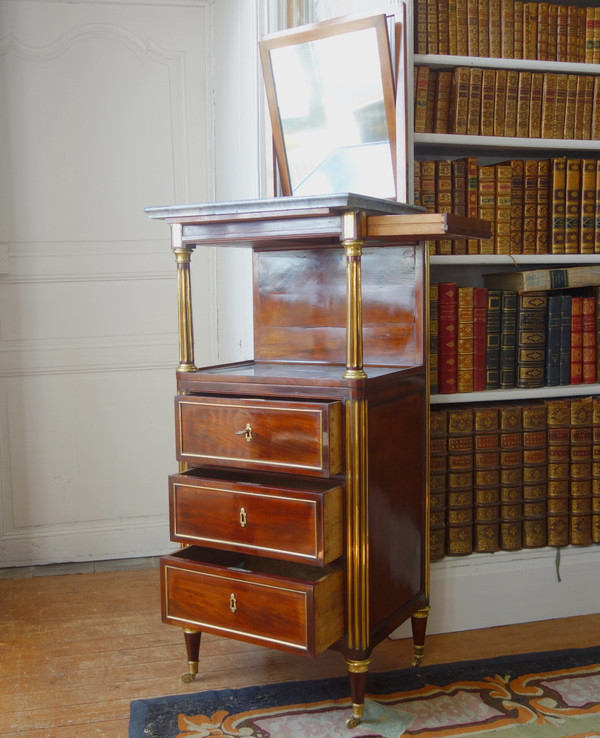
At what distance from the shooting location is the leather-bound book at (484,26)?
7.80 ft

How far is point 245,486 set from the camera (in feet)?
6.32

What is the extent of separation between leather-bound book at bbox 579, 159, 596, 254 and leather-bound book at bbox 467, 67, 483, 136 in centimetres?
38

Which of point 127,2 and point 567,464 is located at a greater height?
point 127,2

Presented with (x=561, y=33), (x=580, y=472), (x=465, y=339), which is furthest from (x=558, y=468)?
(x=561, y=33)

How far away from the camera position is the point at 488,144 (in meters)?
2.42

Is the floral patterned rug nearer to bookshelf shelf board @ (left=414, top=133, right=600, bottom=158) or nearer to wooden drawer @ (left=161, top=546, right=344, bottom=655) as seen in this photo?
wooden drawer @ (left=161, top=546, right=344, bottom=655)

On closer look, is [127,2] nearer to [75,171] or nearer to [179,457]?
[75,171]

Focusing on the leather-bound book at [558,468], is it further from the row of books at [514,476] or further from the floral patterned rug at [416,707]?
the floral patterned rug at [416,707]

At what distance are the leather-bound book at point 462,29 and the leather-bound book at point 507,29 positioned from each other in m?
0.11

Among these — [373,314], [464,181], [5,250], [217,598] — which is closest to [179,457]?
[217,598]

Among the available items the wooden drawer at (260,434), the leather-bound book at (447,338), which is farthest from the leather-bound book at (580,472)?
the wooden drawer at (260,434)

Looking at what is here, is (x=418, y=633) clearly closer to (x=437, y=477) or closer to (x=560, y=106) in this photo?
(x=437, y=477)

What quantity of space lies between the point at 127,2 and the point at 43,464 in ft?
5.90

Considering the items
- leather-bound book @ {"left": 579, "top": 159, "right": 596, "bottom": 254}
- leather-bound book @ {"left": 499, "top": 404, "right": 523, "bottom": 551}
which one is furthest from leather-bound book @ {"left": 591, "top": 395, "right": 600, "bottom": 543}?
leather-bound book @ {"left": 579, "top": 159, "right": 596, "bottom": 254}
